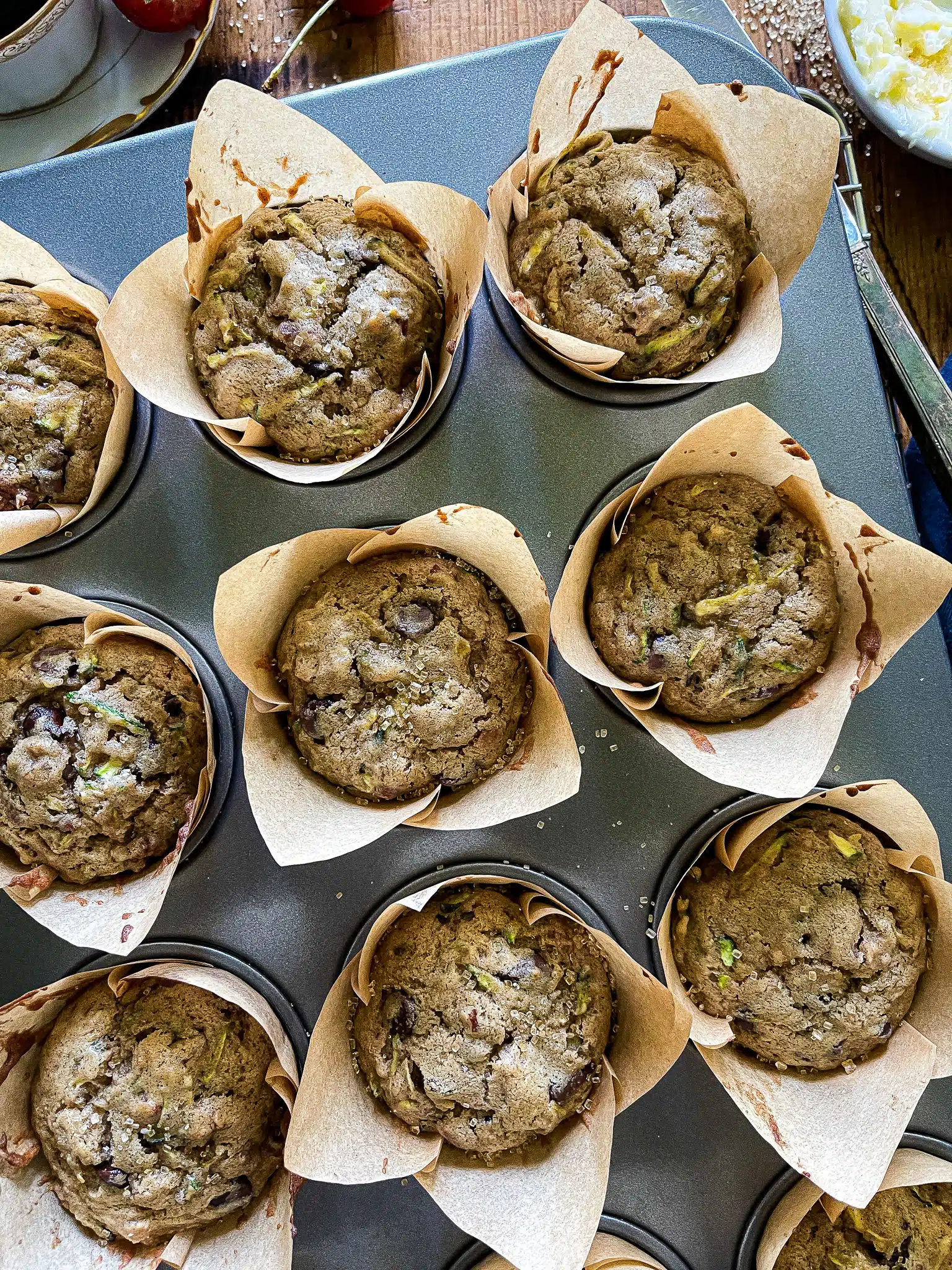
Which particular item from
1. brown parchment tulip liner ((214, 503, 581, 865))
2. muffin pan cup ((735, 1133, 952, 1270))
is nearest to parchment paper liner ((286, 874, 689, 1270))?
brown parchment tulip liner ((214, 503, 581, 865))

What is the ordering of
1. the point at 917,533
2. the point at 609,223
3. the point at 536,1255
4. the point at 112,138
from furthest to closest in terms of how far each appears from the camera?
the point at 112,138 → the point at 917,533 → the point at 609,223 → the point at 536,1255

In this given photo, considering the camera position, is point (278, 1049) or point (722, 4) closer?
point (278, 1049)

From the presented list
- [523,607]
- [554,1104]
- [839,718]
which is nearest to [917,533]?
[839,718]

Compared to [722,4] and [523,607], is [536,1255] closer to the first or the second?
[523,607]

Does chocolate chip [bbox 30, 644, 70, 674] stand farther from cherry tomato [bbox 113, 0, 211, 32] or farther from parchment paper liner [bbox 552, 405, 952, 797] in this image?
cherry tomato [bbox 113, 0, 211, 32]

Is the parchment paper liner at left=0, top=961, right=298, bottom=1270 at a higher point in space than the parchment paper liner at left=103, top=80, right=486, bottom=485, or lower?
lower

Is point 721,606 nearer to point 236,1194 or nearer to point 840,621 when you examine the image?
point 840,621
